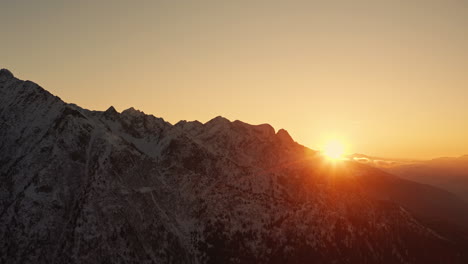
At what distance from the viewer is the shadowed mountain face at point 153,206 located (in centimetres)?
13100

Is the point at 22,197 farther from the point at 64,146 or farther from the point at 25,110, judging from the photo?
the point at 25,110

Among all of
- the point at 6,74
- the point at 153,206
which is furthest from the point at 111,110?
the point at 153,206

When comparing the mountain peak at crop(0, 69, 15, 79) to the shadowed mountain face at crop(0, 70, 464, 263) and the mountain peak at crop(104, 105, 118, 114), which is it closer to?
the shadowed mountain face at crop(0, 70, 464, 263)

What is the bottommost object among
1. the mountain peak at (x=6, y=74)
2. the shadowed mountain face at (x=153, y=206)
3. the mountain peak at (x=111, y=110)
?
the shadowed mountain face at (x=153, y=206)

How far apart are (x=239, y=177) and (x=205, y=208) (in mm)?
25855

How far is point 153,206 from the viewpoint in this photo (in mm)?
149375

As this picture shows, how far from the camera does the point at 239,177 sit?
178250 millimetres

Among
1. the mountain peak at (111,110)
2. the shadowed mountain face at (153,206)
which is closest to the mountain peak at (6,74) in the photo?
the shadowed mountain face at (153,206)

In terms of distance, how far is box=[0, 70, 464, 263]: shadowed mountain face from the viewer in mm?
131000

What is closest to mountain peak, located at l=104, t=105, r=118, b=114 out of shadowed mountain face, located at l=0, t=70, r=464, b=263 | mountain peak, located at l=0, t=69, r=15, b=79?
shadowed mountain face, located at l=0, t=70, r=464, b=263

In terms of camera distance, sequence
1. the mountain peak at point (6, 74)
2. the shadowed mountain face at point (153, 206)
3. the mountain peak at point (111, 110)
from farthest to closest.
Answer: the mountain peak at point (111, 110) → the mountain peak at point (6, 74) → the shadowed mountain face at point (153, 206)

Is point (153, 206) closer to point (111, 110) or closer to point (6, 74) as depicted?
point (111, 110)

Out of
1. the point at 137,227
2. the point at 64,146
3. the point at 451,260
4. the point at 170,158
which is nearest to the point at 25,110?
the point at 64,146

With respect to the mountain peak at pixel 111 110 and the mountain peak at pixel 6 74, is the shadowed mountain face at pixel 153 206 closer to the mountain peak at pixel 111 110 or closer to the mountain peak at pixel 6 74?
the mountain peak at pixel 6 74
